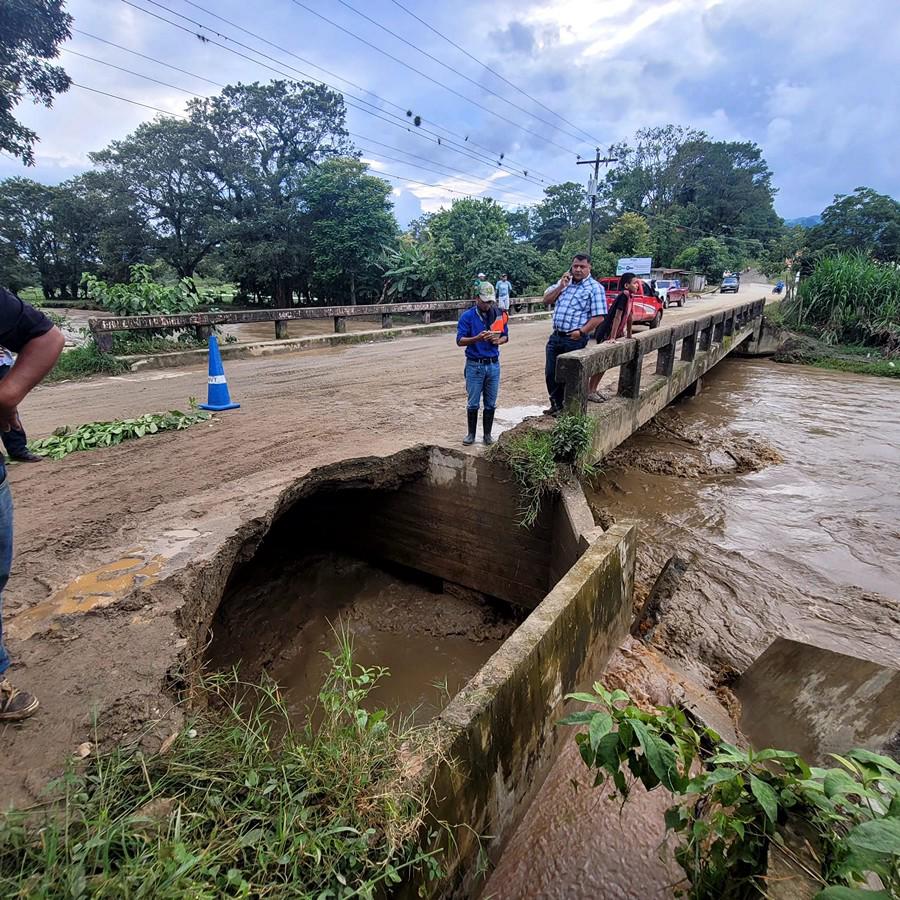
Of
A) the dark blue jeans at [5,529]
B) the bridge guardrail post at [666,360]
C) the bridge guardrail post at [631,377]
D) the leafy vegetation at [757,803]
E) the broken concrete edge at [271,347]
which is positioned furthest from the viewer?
the broken concrete edge at [271,347]

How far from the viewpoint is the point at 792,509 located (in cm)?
626

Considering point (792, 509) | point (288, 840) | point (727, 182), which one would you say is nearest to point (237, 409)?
point (288, 840)

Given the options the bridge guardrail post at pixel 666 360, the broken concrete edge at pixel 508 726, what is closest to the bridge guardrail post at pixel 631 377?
the bridge guardrail post at pixel 666 360

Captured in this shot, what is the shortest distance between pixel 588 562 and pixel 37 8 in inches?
781

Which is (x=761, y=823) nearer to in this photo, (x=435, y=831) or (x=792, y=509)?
(x=435, y=831)

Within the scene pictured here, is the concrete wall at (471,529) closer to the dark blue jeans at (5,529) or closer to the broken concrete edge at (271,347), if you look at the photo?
the dark blue jeans at (5,529)

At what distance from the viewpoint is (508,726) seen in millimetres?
2467

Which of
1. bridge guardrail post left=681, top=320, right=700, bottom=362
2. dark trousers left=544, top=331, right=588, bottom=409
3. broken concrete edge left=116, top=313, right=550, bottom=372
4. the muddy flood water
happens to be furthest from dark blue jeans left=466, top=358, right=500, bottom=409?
broken concrete edge left=116, top=313, right=550, bottom=372

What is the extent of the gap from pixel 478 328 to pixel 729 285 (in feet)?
161

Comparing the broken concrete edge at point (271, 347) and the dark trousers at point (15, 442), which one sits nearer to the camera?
the dark trousers at point (15, 442)

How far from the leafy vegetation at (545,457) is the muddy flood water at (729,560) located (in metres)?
1.26

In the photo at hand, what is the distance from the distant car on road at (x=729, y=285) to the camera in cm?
4494

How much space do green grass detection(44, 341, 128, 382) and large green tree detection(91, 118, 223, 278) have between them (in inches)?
719

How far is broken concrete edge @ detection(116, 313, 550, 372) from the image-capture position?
9844 mm
